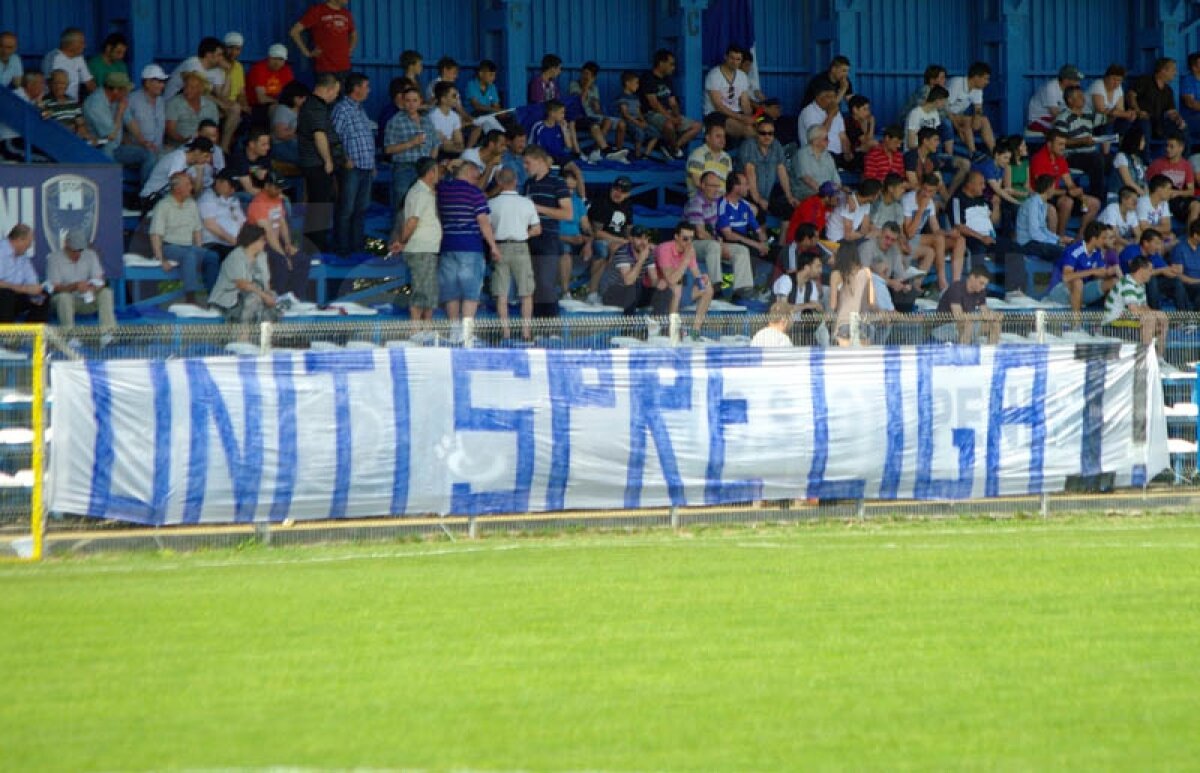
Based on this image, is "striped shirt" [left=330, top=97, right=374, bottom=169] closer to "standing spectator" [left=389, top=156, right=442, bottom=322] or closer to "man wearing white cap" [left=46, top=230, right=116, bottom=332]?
"standing spectator" [left=389, top=156, right=442, bottom=322]

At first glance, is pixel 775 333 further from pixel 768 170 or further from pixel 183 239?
pixel 768 170

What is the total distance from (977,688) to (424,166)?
37.5ft

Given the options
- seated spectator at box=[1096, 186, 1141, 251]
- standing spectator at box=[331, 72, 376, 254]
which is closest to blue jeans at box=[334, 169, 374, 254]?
standing spectator at box=[331, 72, 376, 254]

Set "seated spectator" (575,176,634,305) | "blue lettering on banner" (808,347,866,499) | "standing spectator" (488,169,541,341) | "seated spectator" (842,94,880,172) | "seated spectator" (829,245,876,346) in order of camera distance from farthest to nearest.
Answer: "seated spectator" (842,94,880,172), "seated spectator" (575,176,634,305), "standing spectator" (488,169,541,341), "seated spectator" (829,245,876,346), "blue lettering on banner" (808,347,866,499)

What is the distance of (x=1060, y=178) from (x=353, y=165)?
9633 mm

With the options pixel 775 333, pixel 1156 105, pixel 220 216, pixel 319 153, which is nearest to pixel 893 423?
pixel 775 333

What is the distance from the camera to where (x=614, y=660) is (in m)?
9.14

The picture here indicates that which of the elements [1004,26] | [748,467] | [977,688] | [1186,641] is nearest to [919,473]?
[748,467]

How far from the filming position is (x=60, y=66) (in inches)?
769

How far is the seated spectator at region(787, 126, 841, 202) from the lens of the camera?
22.2 metres

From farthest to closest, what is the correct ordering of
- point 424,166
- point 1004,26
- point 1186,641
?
1. point 1004,26
2. point 424,166
3. point 1186,641

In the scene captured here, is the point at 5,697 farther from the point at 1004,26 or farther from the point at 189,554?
the point at 1004,26

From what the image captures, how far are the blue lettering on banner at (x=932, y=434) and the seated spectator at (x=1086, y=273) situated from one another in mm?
5500

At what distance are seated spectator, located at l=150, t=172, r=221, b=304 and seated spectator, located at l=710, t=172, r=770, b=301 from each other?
229 inches
